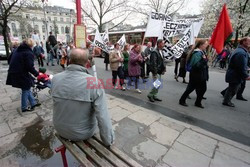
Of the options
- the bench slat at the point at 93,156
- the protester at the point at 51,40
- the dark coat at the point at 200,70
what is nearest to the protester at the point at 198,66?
the dark coat at the point at 200,70

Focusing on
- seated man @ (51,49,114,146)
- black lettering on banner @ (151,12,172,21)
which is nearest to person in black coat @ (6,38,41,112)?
seated man @ (51,49,114,146)

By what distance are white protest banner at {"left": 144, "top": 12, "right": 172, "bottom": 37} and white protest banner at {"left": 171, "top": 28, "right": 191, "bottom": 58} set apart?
72 centimetres

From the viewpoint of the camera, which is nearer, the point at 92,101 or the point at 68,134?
the point at 92,101

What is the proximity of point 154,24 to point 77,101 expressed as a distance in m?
3.48

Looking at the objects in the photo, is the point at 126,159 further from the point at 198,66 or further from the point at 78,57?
the point at 198,66

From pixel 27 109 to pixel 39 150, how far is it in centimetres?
169

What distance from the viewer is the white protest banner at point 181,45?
167 inches

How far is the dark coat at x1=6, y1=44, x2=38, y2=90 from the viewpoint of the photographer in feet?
10.3

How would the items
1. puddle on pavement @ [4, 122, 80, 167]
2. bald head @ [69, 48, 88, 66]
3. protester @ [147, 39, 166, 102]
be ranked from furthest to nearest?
protester @ [147, 39, 166, 102]
puddle on pavement @ [4, 122, 80, 167]
bald head @ [69, 48, 88, 66]

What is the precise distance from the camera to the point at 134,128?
2.96 meters

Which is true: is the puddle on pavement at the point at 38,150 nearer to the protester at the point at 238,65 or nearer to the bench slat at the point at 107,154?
the bench slat at the point at 107,154

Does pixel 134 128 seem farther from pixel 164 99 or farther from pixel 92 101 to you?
pixel 164 99

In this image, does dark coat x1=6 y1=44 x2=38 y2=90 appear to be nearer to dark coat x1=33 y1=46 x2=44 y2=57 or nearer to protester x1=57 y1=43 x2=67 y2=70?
protester x1=57 y1=43 x2=67 y2=70

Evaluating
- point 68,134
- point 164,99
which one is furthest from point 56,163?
point 164,99
